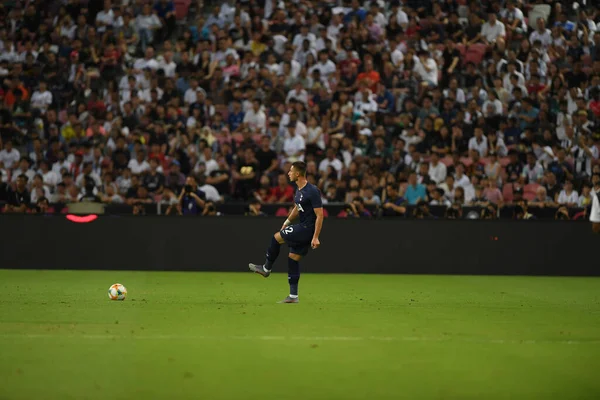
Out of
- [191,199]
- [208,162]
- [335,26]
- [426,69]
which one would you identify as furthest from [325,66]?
[191,199]

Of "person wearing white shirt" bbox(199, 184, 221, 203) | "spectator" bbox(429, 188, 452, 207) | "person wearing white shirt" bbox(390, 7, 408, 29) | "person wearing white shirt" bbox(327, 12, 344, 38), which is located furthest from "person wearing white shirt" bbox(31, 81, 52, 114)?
"spectator" bbox(429, 188, 452, 207)

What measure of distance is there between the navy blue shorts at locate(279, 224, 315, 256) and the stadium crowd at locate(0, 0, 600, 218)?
7.20 m

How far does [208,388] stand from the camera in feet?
23.1

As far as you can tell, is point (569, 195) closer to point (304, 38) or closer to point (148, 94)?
point (304, 38)

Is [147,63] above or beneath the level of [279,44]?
beneath

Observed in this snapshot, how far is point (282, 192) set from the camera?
70.6ft

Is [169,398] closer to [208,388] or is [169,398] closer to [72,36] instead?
[208,388]

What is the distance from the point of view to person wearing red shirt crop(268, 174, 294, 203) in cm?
2139

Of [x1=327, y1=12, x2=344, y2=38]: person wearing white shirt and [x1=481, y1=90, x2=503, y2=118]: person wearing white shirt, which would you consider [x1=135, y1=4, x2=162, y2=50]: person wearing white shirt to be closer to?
[x1=327, y1=12, x2=344, y2=38]: person wearing white shirt

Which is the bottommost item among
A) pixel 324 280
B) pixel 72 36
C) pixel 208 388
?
pixel 324 280

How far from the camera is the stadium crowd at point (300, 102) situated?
21.9 m

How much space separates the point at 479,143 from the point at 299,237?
35.0 feet

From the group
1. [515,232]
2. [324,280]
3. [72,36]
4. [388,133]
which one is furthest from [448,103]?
[72,36]

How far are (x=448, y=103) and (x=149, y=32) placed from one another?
28.8 feet
